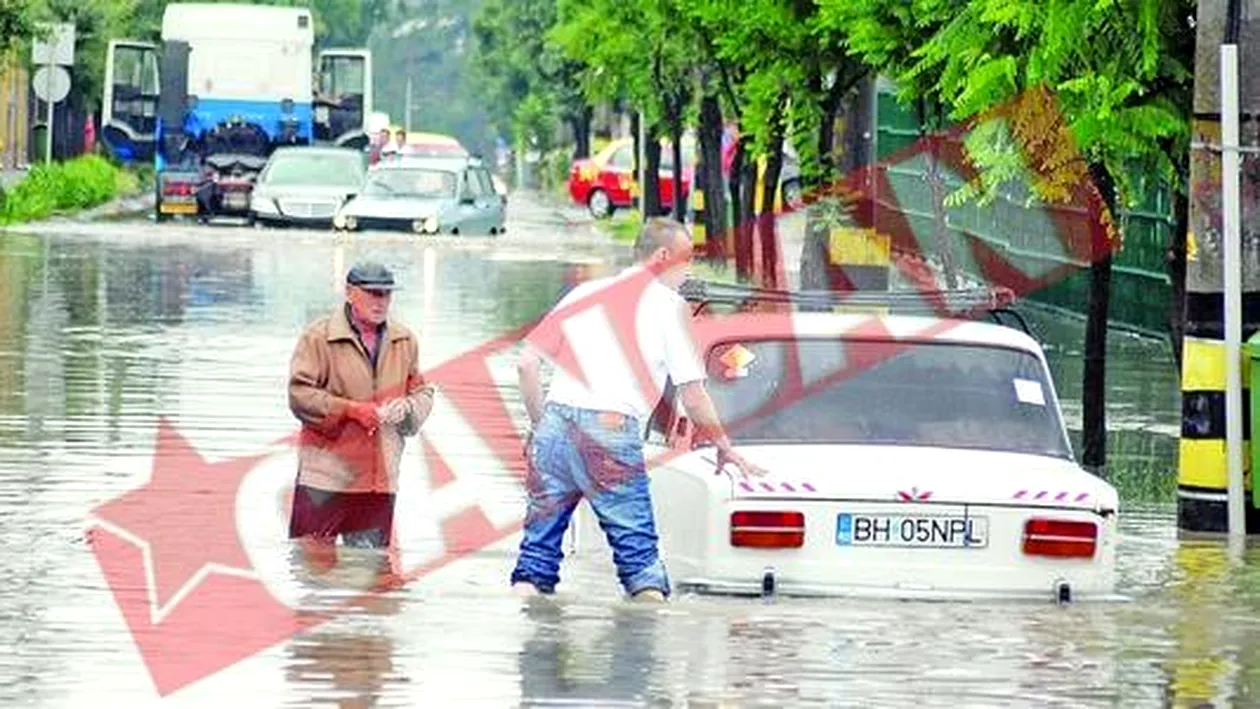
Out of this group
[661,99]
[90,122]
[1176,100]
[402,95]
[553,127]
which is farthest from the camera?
[402,95]

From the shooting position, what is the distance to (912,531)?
13570mm

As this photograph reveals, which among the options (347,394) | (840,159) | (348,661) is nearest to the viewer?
(348,661)

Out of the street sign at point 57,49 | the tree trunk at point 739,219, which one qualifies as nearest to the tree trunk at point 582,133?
the street sign at point 57,49

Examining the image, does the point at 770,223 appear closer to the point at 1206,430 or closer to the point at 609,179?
the point at 1206,430

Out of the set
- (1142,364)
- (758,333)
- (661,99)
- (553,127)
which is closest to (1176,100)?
(758,333)

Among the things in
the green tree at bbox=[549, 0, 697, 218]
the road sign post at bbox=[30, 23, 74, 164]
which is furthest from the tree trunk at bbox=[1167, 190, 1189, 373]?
the road sign post at bbox=[30, 23, 74, 164]

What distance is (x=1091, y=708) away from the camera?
11.5m

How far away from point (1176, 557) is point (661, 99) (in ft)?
105

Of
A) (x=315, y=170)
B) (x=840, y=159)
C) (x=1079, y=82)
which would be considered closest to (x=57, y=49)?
(x=315, y=170)

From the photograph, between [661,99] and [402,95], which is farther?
[402,95]

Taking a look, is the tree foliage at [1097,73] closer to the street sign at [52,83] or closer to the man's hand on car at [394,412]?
the man's hand on car at [394,412]

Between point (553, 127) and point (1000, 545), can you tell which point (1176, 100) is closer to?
point (1000, 545)

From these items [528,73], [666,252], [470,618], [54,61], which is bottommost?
[470,618]

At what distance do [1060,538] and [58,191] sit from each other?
45302mm
